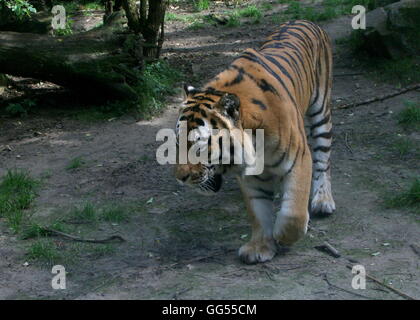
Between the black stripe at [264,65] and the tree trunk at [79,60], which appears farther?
the tree trunk at [79,60]

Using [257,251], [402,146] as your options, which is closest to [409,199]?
[402,146]

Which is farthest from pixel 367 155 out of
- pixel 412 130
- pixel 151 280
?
pixel 151 280

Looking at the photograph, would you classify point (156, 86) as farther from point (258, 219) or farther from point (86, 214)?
point (258, 219)

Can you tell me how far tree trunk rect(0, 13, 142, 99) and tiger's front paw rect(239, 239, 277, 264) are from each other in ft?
13.0

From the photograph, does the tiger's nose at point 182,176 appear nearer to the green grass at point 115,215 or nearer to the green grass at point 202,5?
the green grass at point 115,215

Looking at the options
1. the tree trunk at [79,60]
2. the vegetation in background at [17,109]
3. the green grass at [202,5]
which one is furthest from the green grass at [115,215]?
the green grass at [202,5]

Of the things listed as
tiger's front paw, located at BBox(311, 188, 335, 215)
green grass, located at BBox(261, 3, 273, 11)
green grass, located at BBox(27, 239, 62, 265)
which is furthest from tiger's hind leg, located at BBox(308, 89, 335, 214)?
green grass, located at BBox(261, 3, 273, 11)

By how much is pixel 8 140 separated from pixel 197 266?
3833 millimetres

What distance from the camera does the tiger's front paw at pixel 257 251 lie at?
4.58m

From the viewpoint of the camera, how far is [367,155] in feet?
21.6

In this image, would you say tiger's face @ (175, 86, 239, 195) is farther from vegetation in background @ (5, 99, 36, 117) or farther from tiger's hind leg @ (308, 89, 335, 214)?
vegetation in background @ (5, 99, 36, 117)

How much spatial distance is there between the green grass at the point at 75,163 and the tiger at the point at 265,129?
2508mm

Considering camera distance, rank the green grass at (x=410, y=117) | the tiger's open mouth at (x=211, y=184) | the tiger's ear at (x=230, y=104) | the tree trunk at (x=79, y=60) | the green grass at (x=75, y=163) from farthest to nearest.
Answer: the tree trunk at (x=79, y=60) → the green grass at (x=410, y=117) → the green grass at (x=75, y=163) → the tiger's open mouth at (x=211, y=184) → the tiger's ear at (x=230, y=104)

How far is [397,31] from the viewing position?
8.73m
